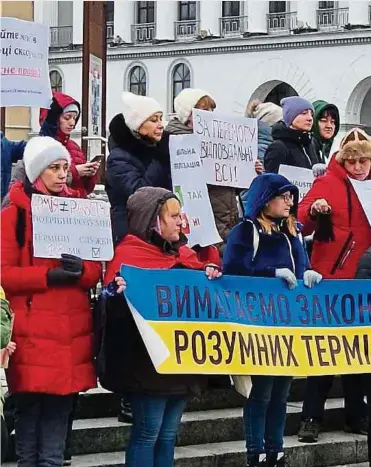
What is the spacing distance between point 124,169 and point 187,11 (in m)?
45.2

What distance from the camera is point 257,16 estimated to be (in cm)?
4909

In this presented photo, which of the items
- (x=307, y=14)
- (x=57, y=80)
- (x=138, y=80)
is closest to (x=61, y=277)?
(x=307, y=14)

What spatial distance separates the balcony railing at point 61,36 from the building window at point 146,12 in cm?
306

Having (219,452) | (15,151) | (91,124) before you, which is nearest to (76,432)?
(219,452)

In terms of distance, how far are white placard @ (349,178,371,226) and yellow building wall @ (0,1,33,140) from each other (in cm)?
995

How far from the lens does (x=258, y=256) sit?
7.10 m

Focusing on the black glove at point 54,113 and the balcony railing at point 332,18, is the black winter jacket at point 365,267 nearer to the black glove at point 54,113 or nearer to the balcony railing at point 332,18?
the black glove at point 54,113

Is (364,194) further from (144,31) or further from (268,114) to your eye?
(144,31)

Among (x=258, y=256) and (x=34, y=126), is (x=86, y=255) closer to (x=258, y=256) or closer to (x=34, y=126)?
(x=258, y=256)

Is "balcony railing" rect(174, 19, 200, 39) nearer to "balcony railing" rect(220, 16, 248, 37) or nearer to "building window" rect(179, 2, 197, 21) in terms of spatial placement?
"building window" rect(179, 2, 197, 21)

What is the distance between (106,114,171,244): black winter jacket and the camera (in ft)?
24.5

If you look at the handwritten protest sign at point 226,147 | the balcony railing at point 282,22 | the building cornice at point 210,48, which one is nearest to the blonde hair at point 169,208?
the handwritten protest sign at point 226,147

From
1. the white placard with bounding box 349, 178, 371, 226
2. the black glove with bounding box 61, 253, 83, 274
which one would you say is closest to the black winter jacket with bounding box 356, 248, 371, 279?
the white placard with bounding box 349, 178, 371, 226

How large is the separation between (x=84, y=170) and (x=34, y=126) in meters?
40.3
